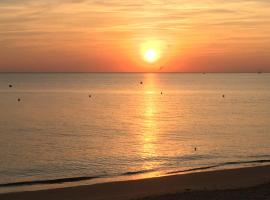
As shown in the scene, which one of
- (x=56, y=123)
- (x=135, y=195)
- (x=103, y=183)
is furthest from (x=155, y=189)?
(x=56, y=123)

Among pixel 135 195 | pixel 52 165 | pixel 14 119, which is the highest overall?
pixel 14 119

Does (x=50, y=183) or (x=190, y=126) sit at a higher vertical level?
(x=190, y=126)

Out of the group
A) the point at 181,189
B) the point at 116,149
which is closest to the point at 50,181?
the point at 181,189

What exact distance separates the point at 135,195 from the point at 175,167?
899 cm

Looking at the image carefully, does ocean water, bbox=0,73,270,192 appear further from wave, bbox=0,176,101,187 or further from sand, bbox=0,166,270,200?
sand, bbox=0,166,270,200

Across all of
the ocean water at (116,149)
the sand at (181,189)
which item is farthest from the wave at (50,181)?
the sand at (181,189)

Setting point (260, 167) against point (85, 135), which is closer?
point (260, 167)

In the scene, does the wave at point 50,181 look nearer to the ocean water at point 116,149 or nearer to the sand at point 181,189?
the ocean water at point 116,149

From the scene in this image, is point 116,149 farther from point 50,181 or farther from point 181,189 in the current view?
point 181,189

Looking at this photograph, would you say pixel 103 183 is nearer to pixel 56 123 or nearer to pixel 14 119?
pixel 56 123

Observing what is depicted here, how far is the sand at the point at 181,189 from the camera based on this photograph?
16.5 metres

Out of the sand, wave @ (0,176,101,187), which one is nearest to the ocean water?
wave @ (0,176,101,187)

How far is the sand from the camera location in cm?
1652

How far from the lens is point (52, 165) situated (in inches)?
1102
